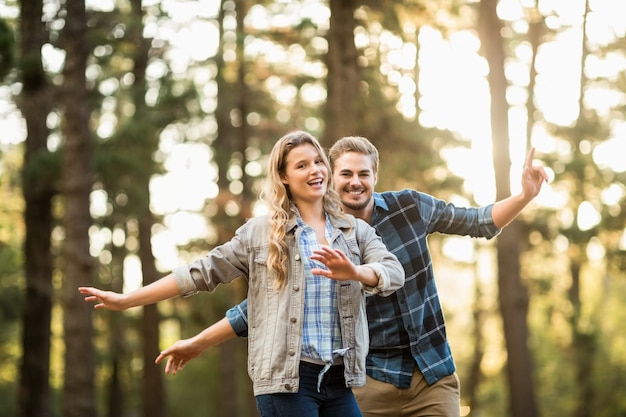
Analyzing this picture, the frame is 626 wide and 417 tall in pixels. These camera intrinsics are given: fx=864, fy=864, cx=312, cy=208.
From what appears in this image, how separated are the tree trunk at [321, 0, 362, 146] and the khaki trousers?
257 inches

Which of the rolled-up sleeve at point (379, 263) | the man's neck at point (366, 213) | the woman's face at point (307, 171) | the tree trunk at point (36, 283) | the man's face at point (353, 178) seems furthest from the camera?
the tree trunk at point (36, 283)

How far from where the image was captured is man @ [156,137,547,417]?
179 inches

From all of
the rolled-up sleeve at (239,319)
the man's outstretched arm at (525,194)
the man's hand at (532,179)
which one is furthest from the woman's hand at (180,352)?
the man's hand at (532,179)

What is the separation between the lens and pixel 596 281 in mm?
34406

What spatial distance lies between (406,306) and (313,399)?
48.1 inches

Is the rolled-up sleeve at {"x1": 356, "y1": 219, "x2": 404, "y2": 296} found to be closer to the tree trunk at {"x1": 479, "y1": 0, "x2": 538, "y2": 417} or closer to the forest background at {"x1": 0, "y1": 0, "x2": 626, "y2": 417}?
the forest background at {"x1": 0, "y1": 0, "x2": 626, "y2": 417}

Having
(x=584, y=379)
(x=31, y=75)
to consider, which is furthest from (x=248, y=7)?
(x=584, y=379)

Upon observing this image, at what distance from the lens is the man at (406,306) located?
4.55m

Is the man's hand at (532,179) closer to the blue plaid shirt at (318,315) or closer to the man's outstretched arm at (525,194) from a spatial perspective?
the man's outstretched arm at (525,194)

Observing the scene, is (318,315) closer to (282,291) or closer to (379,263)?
(282,291)

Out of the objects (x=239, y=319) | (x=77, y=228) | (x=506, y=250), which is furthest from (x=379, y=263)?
(x=506, y=250)

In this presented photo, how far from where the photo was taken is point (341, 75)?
36.2 feet

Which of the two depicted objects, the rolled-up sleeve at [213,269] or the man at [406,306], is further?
the man at [406,306]

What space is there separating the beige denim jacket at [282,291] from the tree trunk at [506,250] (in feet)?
32.7
